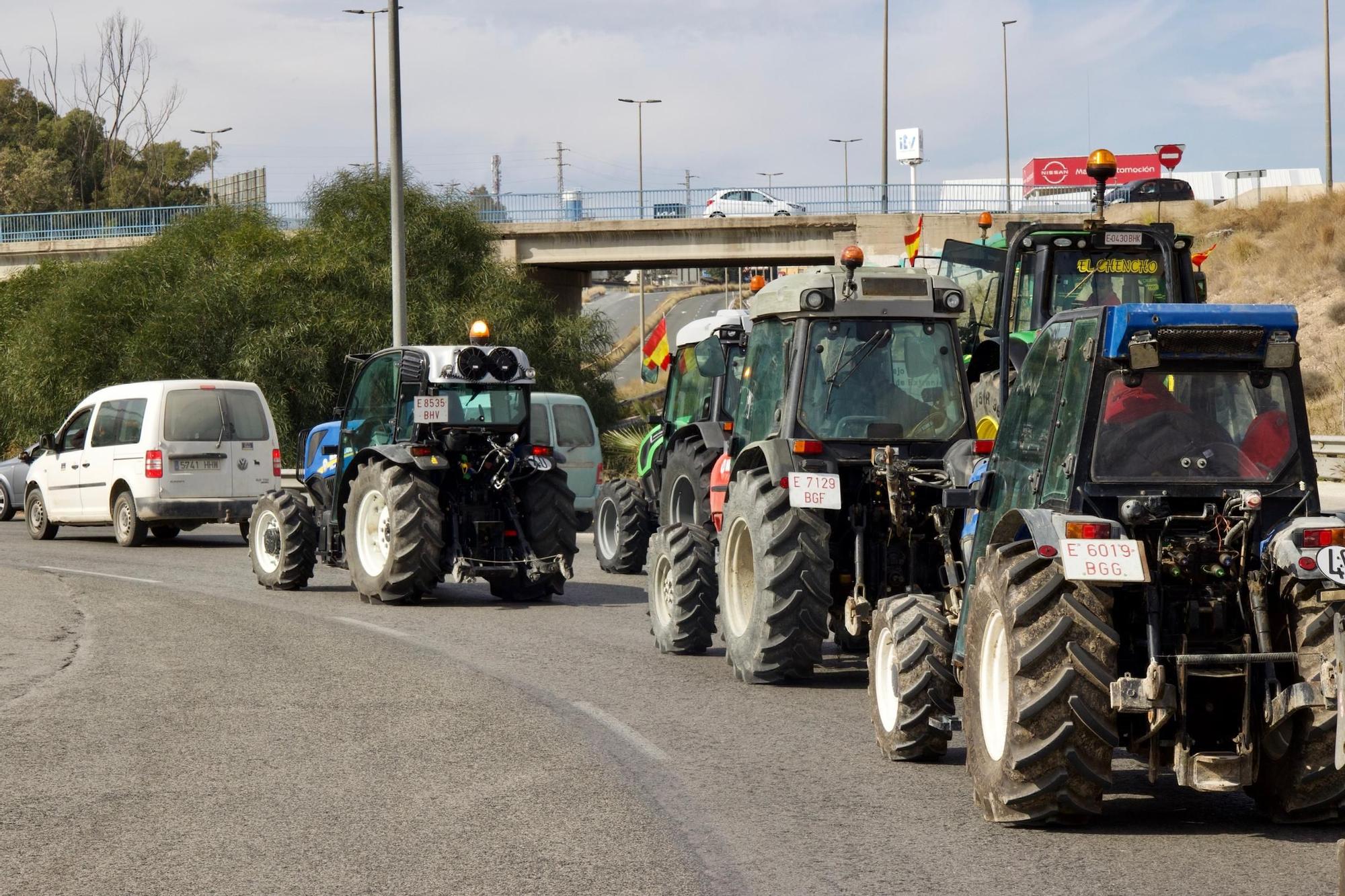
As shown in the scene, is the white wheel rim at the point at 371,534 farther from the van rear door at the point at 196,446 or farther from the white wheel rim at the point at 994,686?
the white wheel rim at the point at 994,686

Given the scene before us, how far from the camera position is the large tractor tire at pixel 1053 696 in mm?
6410

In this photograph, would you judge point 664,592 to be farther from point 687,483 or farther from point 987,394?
point 987,394

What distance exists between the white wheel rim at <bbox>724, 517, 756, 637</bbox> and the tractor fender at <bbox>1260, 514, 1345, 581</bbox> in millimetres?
4615

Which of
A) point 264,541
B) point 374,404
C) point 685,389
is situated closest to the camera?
point 374,404

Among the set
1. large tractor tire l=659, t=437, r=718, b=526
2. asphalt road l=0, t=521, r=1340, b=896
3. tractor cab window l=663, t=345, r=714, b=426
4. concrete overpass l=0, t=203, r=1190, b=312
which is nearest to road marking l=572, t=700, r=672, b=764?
asphalt road l=0, t=521, r=1340, b=896

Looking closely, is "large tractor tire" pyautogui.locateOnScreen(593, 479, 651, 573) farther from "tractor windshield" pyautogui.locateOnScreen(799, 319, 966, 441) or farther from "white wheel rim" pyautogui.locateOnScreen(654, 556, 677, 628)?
"tractor windshield" pyautogui.locateOnScreen(799, 319, 966, 441)

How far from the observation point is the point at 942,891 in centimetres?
580

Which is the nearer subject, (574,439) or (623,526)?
(623,526)

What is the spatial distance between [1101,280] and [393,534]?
6491 mm

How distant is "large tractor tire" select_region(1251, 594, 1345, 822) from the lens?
20.7ft

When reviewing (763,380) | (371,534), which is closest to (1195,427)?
(763,380)

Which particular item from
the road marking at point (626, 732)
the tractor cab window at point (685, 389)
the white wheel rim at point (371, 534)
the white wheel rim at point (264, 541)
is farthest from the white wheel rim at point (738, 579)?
the white wheel rim at point (264, 541)

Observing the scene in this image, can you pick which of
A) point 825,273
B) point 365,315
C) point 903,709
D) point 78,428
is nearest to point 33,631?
point 825,273

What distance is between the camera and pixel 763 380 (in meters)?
11.5
